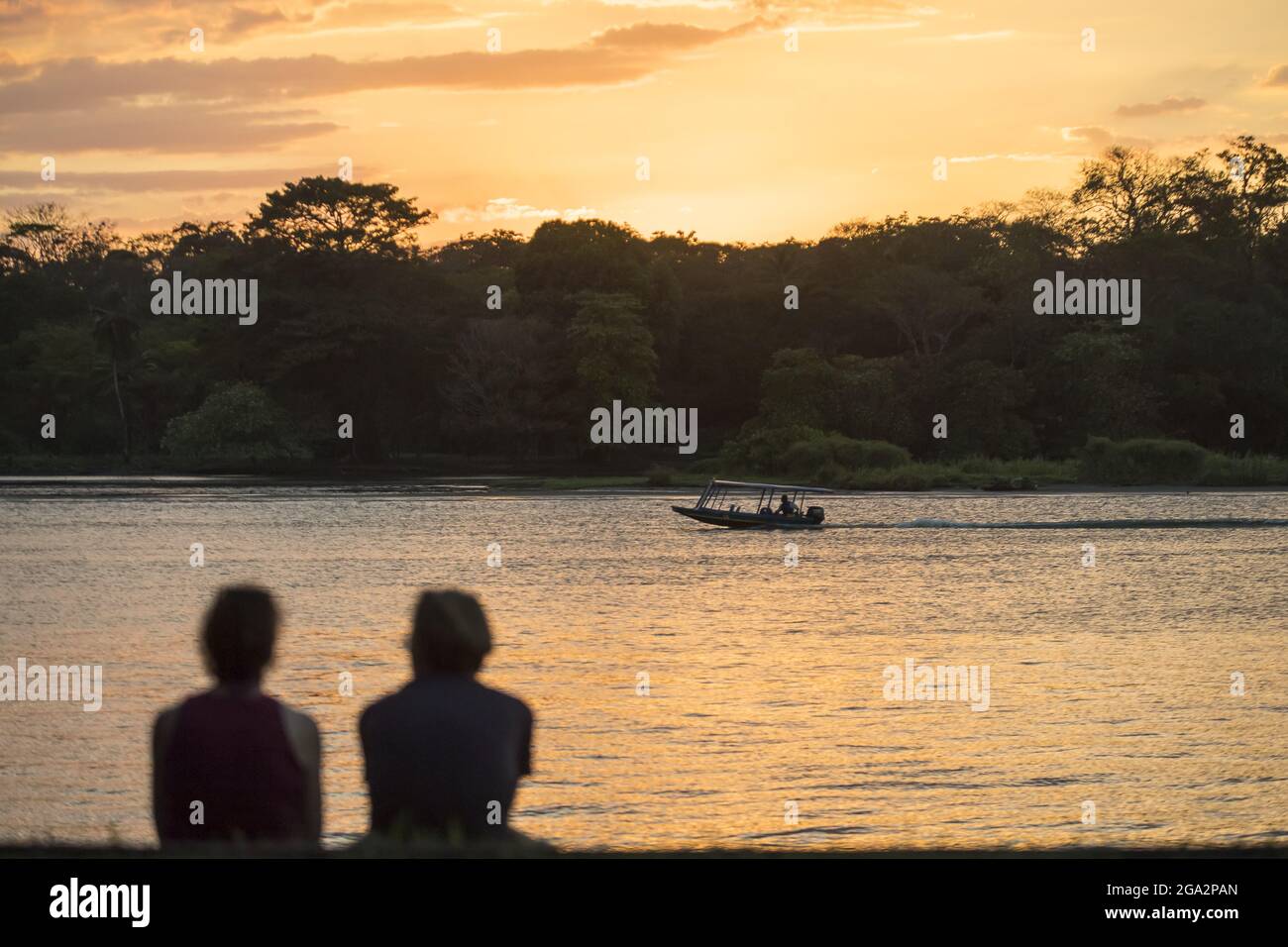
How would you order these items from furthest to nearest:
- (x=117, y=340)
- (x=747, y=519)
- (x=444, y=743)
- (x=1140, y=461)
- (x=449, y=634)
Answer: (x=117, y=340) → (x=1140, y=461) → (x=747, y=519) → (x=444, y=743) → (x=449, y=634)

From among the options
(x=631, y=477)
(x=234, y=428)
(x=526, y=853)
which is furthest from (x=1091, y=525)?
(x=526, y=853)

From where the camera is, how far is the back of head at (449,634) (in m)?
5.79

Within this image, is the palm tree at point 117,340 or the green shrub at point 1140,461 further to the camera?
the palm tree at point 117,340

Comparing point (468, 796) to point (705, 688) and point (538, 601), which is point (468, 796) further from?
point (538, 601)

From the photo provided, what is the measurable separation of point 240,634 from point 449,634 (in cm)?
75

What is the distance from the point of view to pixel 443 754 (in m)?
6.02

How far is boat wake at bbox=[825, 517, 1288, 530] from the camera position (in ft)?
177

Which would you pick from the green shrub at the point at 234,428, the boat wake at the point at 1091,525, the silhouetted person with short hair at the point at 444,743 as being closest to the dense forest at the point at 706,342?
the green shrub at the point at 234,428

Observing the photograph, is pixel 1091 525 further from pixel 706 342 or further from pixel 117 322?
pixel 117 322

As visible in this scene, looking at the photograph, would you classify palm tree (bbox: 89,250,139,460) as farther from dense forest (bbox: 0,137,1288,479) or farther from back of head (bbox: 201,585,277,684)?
back of head (bbox: 201,585,277,684)

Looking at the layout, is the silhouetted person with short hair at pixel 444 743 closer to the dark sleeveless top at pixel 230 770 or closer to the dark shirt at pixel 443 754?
the dark shirt at pixel 443 754

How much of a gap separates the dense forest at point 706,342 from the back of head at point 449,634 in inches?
2709

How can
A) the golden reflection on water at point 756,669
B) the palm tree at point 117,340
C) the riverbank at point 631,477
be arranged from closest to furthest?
the golden reflection on water at point 756,669 → the riverbank at point 631,477 → the palm tree at point 117,340

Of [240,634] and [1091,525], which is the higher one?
[240,634]
